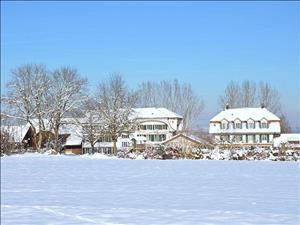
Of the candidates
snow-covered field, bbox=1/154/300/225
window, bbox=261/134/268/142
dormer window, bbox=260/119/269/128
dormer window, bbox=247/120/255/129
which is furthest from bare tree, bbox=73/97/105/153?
snow-covered field, bbox=1/154/300/225

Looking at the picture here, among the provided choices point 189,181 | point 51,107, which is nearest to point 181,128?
point 51,107

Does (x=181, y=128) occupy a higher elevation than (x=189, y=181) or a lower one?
higher

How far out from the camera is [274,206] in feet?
31.7

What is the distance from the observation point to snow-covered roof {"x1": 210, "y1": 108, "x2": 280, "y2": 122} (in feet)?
195

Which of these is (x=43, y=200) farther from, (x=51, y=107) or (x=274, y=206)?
(x=51, y=107)

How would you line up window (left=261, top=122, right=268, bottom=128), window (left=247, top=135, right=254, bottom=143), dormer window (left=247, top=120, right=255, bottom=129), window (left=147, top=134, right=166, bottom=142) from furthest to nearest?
window (left=147, top=134, right=166, bottom=142) < window (left=247, top=135, right=254, bottom=143) < dormer window (left=247, top=120, right=255, bottom=129) < window (left=261, top=122, right=268, bottom=128)

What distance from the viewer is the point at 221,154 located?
93.0 ft

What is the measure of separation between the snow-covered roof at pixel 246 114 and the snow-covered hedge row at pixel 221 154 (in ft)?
101

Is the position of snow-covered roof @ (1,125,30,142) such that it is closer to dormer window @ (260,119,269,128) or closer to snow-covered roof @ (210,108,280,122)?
snow-covered roof @ (210,108,280,122)

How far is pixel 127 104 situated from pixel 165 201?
136 feet

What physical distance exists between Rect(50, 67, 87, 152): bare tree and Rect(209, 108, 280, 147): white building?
2090cm

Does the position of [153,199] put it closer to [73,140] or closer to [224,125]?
[73,140]

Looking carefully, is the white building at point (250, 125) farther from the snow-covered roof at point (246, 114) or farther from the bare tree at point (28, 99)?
the bare tree at point (28, 99)

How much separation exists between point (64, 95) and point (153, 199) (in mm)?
36096
